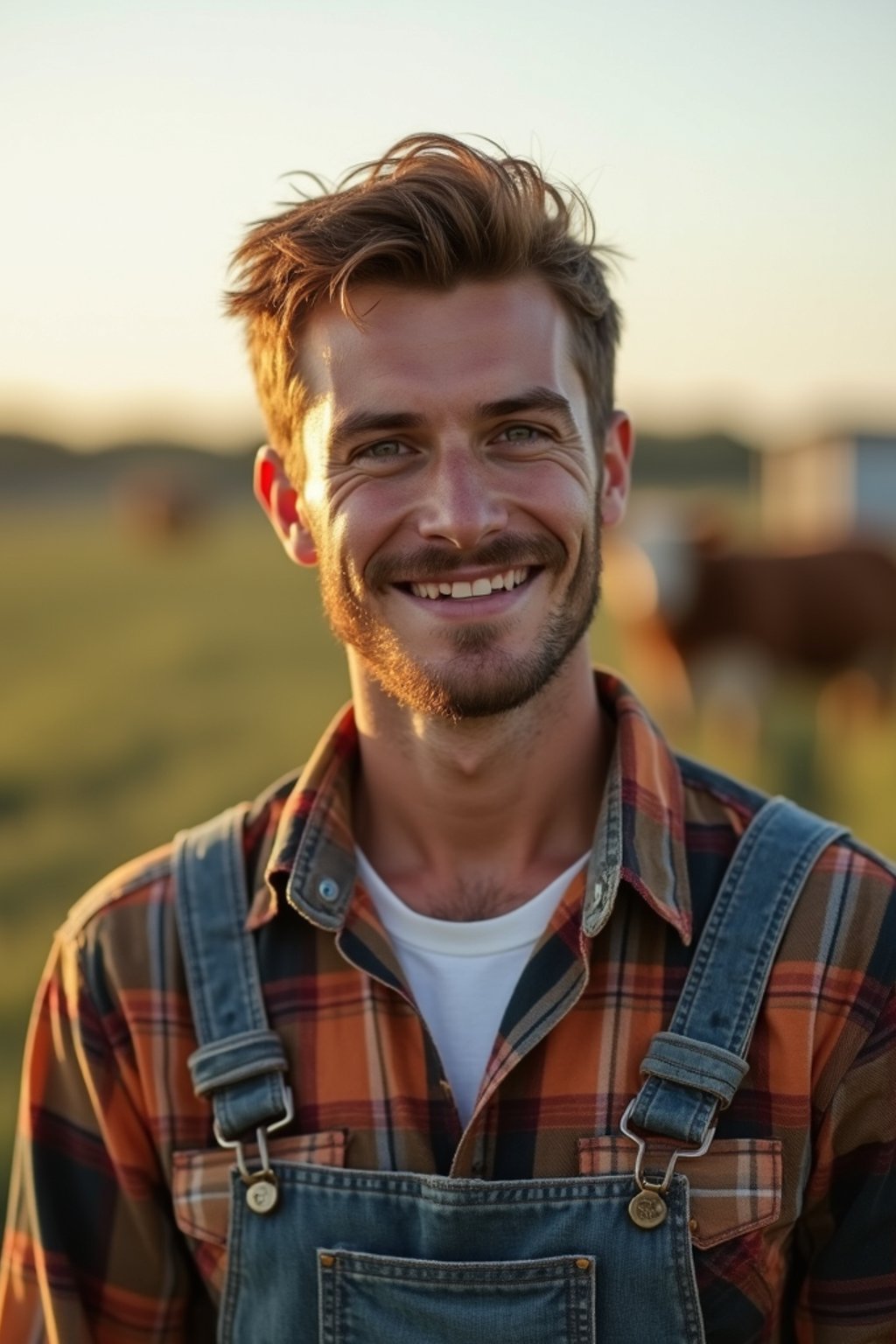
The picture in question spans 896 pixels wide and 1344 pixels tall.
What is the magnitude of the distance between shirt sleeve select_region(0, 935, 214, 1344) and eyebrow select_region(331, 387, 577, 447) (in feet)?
2.54

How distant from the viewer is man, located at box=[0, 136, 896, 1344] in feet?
5.14

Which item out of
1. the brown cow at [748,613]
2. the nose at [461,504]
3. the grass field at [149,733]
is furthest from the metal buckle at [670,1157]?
the brown cow at [748,613]

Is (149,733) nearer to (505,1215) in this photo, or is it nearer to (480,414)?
(480,414)

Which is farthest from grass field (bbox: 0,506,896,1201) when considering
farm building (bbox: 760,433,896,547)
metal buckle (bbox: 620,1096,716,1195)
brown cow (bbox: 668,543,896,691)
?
farm building (bbox: 760,433,896,547)

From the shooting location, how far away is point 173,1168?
1713 mm

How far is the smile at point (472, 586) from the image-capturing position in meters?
1.75

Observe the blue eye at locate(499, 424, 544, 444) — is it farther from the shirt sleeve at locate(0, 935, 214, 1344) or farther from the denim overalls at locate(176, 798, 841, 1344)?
the shirt sleeve at locate(0, 935, 214, 1344)

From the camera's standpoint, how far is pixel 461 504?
172 centimetres

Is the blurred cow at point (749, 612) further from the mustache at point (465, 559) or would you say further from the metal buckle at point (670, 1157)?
the metal buckle at point (670, 1157)

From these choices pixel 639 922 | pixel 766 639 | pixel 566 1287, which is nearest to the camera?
pixel 566 1287

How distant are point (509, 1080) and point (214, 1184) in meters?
0.39

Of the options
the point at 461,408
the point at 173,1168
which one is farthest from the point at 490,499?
the point at 173,1168

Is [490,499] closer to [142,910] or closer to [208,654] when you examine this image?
[142,910]

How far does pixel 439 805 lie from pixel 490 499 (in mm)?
434
